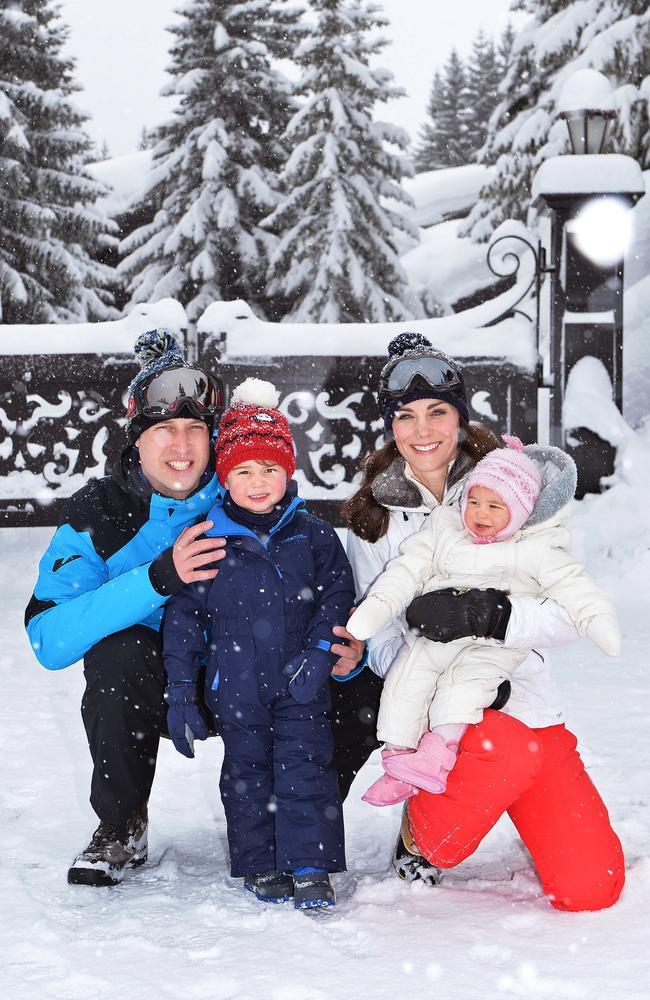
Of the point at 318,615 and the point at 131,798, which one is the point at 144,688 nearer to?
the point at 131,798

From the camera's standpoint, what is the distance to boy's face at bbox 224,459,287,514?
9.03 feet

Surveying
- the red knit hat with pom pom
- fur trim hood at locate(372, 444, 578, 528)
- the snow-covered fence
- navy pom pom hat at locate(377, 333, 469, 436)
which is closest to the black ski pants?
the red knit hat with pom pom

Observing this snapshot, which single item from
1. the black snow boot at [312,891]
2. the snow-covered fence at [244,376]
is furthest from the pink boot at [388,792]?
the snow-covered fence at [244,376]

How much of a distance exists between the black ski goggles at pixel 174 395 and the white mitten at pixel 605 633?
1.36 meters

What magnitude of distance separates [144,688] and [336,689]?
0.59m

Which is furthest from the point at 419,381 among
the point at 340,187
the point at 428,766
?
the point at 340,187

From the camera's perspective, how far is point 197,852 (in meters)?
2.92

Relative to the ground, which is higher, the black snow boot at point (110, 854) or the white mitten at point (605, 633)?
the white mitten at point (605, 633)

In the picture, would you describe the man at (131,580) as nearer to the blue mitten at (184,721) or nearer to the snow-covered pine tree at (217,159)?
the blue mitten at (184,721)

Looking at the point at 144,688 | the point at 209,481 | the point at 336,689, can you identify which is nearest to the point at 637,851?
the point at 336,689

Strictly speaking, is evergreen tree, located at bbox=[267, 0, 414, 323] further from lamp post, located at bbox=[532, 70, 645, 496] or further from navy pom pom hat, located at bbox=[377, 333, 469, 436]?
navy pom pom hat, located at bbox=[377, 333, 469, 436]

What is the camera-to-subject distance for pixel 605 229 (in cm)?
730

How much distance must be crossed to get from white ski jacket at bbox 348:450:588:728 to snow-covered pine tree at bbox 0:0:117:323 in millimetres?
14981

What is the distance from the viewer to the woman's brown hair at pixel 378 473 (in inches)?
119
